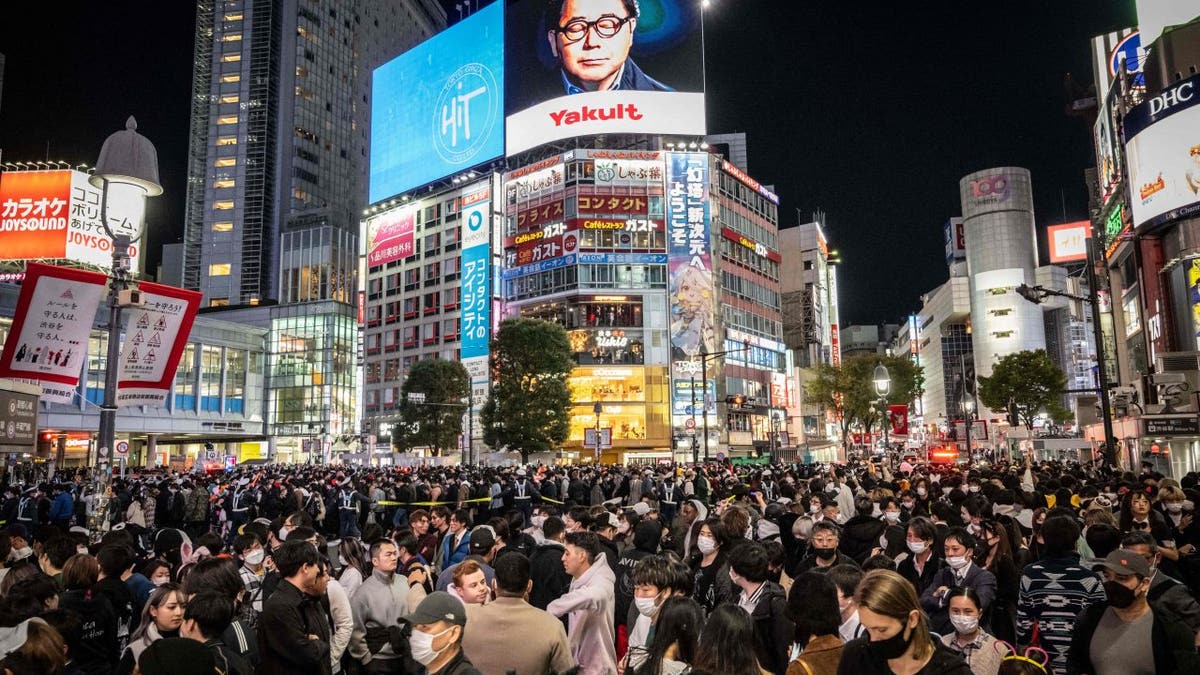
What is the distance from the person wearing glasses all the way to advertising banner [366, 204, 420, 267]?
24.9m

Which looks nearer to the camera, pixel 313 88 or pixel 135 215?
pixel 135 215

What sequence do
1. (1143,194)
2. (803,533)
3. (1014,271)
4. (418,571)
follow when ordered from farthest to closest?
(1014,271)
(1143,194)
(803,533)
(418,571)

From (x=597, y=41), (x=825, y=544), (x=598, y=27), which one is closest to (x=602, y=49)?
(x=597, y=41)

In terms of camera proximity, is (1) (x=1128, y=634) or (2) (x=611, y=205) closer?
(1) (x=1128, y=634)

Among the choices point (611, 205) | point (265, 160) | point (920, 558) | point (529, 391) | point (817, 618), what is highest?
point (265, 160)

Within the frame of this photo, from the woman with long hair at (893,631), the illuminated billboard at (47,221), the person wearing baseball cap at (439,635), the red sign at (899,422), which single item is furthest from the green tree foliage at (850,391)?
the person wearing baseball cap at (439,635)

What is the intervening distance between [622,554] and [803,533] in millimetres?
2336

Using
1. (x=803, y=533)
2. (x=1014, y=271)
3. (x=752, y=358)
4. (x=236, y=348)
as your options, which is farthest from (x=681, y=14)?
(x=1014, y=271)

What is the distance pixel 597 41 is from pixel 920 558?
70.7m

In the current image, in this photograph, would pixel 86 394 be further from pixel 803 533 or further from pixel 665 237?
pixel 803 533

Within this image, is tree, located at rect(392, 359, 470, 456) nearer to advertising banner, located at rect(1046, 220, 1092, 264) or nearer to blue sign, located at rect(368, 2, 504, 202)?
blue sign, located at rect(368, 2, 504, 202)

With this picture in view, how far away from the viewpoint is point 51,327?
12.4 metres

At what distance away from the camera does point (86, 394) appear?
205 feet

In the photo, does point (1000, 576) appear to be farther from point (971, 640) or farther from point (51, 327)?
point (51, 327)
